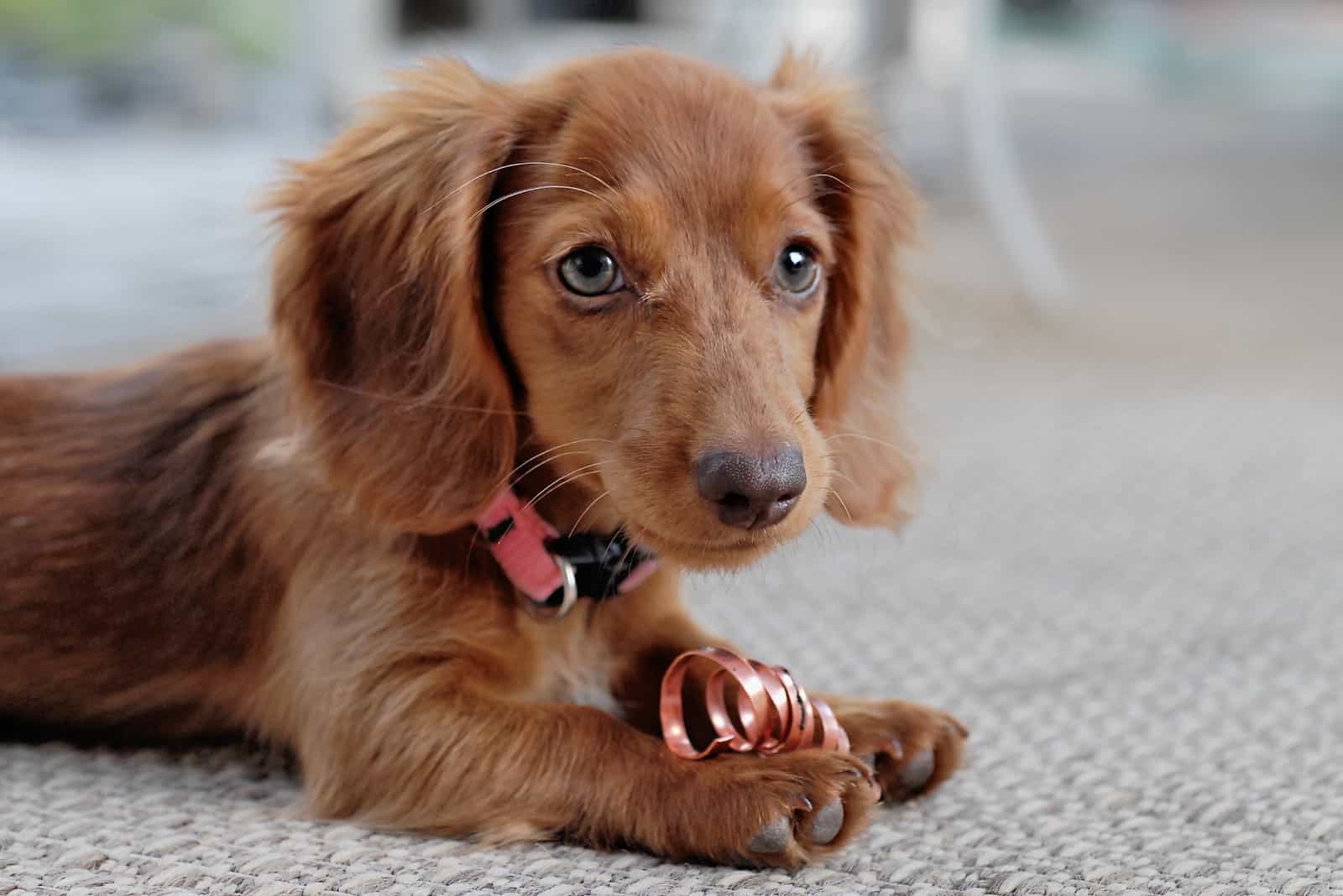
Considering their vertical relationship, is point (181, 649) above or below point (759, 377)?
below

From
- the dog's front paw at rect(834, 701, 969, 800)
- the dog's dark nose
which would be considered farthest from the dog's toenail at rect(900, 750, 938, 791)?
the dog's dark nose

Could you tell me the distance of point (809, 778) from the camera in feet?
4.50

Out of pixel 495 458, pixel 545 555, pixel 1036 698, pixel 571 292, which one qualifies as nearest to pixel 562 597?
pixel 545 555

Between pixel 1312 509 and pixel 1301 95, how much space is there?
6306 millimetres

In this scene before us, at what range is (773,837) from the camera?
1350 mm

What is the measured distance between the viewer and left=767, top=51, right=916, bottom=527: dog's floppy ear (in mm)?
1731

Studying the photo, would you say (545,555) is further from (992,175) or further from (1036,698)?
(992,175)

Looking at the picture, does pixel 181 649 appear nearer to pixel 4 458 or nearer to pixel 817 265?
pixel 4 458

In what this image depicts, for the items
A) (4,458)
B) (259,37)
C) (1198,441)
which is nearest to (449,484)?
(4,458)

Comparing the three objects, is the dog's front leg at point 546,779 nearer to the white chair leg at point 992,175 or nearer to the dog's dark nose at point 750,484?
the dog's dark nose at point 750,484

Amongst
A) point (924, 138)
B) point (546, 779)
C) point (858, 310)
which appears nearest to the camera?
point (546, 779)

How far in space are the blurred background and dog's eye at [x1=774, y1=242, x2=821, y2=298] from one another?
1.38 ft

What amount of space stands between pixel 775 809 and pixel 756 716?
6.4 inches

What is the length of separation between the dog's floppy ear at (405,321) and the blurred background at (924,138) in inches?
8.0
